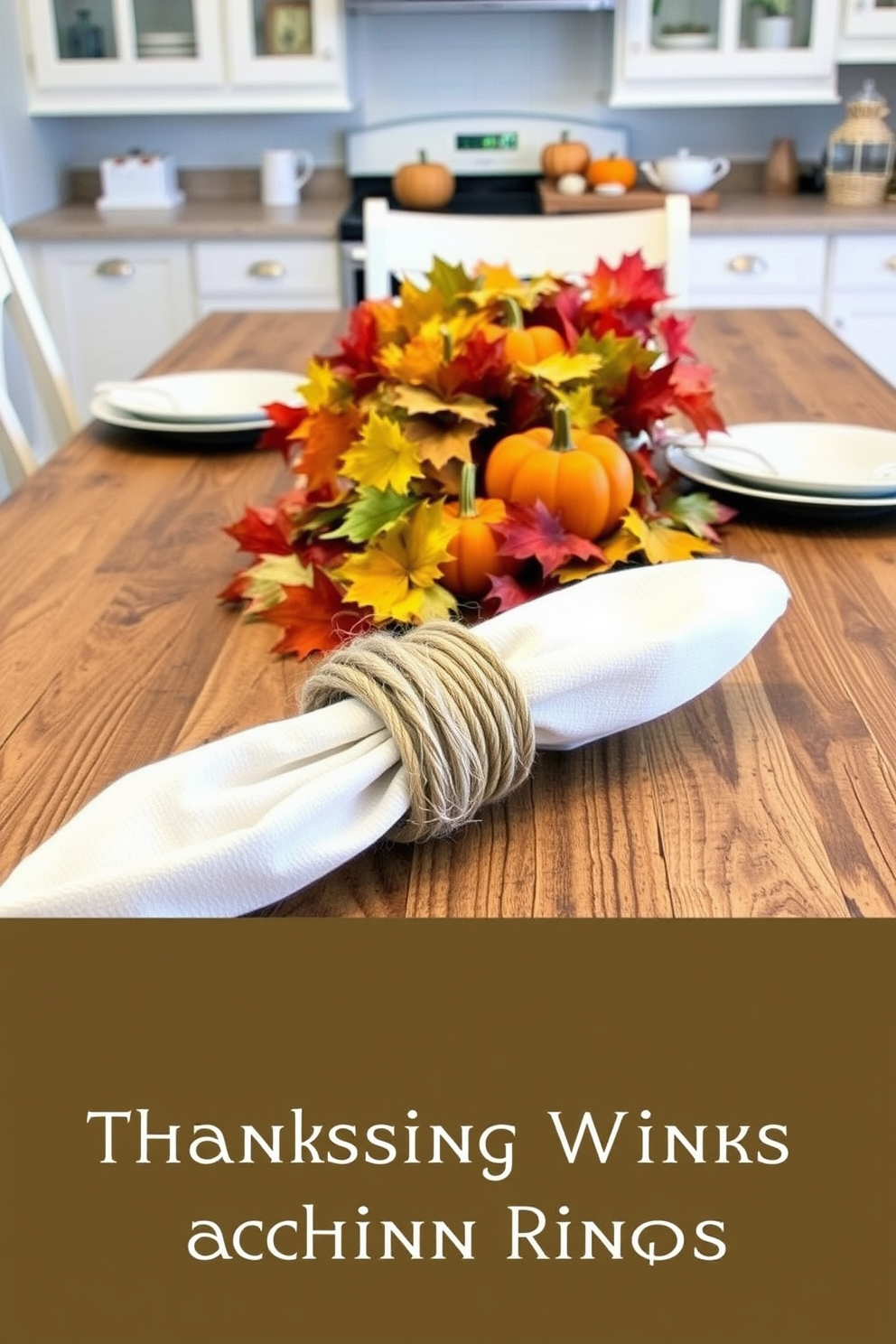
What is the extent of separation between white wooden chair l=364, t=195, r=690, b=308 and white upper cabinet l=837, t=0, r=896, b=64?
1.59 metres

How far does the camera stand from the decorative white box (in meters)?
3.52

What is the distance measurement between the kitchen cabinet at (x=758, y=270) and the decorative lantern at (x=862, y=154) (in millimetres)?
281

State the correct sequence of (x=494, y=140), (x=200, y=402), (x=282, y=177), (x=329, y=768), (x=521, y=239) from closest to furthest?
(x=329, y=768), (x=200, y=402), (x=521, y=239), (x=282, y=177), (x=494, y=140)

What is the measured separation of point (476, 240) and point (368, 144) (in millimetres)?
1854

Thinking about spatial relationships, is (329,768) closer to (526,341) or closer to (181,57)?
(526,341)

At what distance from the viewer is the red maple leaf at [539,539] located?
901mm

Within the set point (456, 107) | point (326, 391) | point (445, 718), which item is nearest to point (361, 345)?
point (326, 391)

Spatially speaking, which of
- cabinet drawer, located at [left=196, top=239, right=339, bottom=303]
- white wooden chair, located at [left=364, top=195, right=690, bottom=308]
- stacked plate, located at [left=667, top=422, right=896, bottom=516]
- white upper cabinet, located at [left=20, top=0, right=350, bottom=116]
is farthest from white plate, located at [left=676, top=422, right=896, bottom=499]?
white upper cabinet, located at [left=20, top=0, right=350, bottom=116]

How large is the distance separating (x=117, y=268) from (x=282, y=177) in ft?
1.81

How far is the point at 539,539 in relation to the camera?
0.91 metres

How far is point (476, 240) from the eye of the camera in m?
2.07

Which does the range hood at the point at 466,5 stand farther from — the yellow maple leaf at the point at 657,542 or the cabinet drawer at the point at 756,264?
the yellow maple leaf at the point at 657,542

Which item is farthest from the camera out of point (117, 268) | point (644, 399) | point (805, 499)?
point (117, 268)

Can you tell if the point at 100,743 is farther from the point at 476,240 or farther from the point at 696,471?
the point at 476,240
